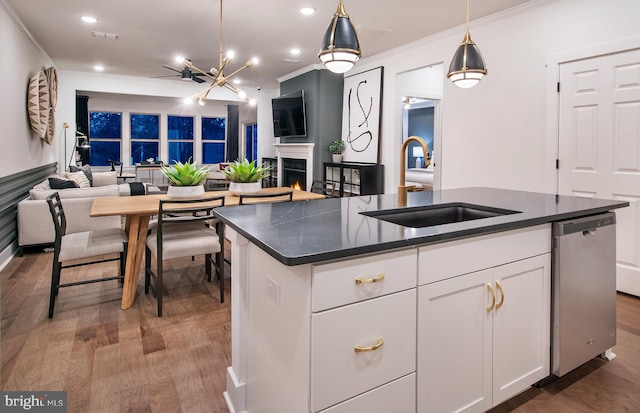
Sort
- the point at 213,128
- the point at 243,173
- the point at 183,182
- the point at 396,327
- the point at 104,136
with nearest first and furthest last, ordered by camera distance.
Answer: the point at 396,327 < the point at 183,182 < the point at 243,173 < the point at 104,136 < the point at 213,128

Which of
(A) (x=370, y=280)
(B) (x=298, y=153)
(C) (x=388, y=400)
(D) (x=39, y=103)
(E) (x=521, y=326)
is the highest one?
(D) (x=39, y=103)

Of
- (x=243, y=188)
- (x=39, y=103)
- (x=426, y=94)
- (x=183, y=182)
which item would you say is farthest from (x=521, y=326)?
(x=39, y=103)

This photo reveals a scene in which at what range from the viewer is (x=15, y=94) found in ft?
14.2

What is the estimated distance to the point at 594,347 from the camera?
2.07 meters

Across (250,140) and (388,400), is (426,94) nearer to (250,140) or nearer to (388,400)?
(388,400)

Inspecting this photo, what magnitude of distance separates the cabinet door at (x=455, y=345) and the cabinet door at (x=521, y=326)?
0.07 m

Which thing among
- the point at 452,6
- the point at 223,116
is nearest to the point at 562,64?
the point at 452,6

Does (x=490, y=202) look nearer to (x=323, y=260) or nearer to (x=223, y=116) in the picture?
(x=323, y=260)

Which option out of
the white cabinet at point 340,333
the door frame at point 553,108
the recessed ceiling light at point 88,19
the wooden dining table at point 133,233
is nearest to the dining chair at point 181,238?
the wooden dining table at point 133,233

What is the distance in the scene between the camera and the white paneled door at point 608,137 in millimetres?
3121

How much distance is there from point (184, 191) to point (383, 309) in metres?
2.50

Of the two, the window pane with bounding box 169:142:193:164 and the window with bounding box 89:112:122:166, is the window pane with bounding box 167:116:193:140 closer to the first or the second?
the window pane with bounding box 169:142:193:164

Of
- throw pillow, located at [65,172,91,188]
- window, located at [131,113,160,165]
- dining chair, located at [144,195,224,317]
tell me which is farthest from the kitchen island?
window, located at [131,113,160,165]

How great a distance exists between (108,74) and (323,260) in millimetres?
8081
